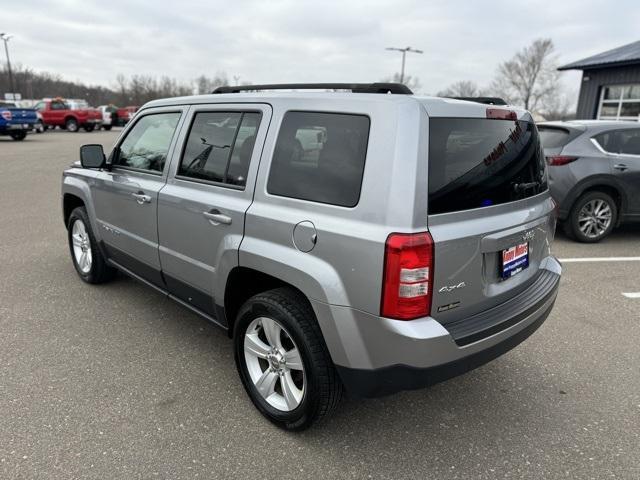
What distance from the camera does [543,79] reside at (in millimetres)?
68375

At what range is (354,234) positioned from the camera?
2.09m

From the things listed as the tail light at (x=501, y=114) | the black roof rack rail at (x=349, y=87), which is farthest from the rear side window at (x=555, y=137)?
the black roof rack rail at (x=349, y=87)

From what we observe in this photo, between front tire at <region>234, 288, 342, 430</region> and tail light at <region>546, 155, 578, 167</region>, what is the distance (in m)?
5.05

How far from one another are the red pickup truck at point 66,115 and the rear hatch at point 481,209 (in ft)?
105

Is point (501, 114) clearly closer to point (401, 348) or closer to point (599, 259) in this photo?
point (401, 348)

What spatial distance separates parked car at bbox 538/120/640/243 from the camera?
20.0 feet

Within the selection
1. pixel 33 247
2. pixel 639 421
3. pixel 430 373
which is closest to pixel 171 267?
pixel 430 373

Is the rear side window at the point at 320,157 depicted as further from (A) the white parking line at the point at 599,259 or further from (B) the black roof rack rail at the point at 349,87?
(A) the white parking line at the point at 599,259

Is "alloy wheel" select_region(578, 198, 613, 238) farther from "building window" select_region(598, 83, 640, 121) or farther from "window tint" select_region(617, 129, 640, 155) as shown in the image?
"building window" select_region(598, 83, 640, 121)

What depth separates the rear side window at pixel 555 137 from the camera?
6.22 metres

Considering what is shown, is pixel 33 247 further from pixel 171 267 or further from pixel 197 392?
pixel 197 392

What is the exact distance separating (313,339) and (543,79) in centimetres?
7699

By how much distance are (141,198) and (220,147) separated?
0.88 metres

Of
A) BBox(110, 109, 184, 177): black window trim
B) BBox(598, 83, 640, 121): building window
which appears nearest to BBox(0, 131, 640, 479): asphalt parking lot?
BBox(110, 109, 184, 177): black window trim
